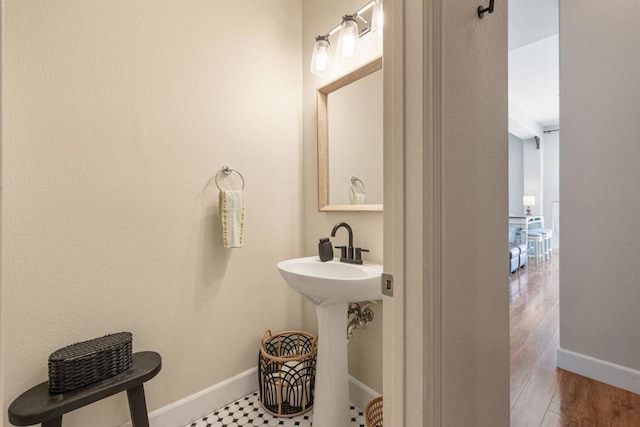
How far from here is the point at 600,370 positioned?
171 cm

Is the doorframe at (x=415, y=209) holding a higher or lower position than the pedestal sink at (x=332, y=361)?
higher

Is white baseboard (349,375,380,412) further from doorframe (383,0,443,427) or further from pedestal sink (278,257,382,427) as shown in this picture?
doorframe (383,0,443,427)

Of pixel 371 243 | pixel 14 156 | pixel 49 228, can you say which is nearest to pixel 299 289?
pixel 371 243

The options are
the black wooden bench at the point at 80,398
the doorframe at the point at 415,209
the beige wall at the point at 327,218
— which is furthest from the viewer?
the beige wall at the point at 327,218

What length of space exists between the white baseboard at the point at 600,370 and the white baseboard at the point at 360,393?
1.23 meters

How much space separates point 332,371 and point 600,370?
5.13ft

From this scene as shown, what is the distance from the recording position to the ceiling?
2.32 metres

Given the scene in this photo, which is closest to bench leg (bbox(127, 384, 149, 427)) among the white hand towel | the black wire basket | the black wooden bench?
the black wooden bench

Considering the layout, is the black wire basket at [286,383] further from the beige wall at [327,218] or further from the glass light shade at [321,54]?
the glass light shade at [321,54]

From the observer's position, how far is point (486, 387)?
0.97 metres

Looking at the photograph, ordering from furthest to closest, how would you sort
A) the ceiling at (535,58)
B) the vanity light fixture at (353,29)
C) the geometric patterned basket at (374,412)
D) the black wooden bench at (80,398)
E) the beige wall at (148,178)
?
the ceiling at (535,58)
the vanity light fixture at (353,29)
the geometric patterned basket at (374,412)
the beige wall at (148,178)
the black wooden bench at (80,398)

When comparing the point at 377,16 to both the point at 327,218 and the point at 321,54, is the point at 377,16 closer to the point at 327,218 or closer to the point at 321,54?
the point at 321,54

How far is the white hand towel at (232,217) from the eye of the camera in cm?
157

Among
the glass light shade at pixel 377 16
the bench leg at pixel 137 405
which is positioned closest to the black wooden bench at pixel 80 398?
→ the bench leg at pixel 137 405
